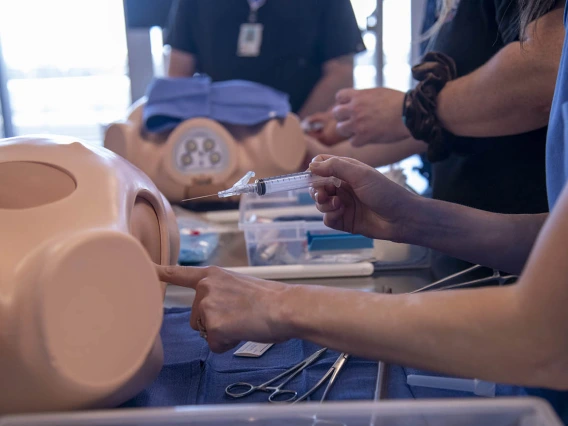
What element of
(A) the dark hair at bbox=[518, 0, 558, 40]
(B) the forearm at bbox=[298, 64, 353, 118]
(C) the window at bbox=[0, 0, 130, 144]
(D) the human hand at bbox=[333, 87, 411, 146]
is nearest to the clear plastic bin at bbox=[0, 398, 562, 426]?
(A) the dark hair at bbox=[518, 0, 558, 40]

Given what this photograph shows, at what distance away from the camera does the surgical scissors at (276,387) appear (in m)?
0.62

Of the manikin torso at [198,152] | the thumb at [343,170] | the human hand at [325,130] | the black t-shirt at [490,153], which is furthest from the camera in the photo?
the human hand at [325,130]

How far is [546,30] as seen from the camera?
2.64 ft

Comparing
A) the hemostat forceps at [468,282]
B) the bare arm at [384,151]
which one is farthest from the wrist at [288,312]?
the bare arm at [384,151]

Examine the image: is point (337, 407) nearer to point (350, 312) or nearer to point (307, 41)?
point (350, 312)

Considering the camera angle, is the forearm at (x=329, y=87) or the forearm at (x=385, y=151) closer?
the forearm at (x=385, y=151)

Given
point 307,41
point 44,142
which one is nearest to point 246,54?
point 307,41

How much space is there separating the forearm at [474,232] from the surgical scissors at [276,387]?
218 mm

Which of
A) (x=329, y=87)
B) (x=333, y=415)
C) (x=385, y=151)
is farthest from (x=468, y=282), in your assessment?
(x=329, y=87)

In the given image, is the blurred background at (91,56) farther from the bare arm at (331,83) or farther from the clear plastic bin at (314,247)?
the clear plastic bin at (314,247)

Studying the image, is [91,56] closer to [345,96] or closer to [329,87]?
[329,87]

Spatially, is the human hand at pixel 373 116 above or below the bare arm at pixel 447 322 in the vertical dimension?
above

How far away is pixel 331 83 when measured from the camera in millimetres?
1970

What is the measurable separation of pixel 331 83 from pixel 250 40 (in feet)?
0.96
